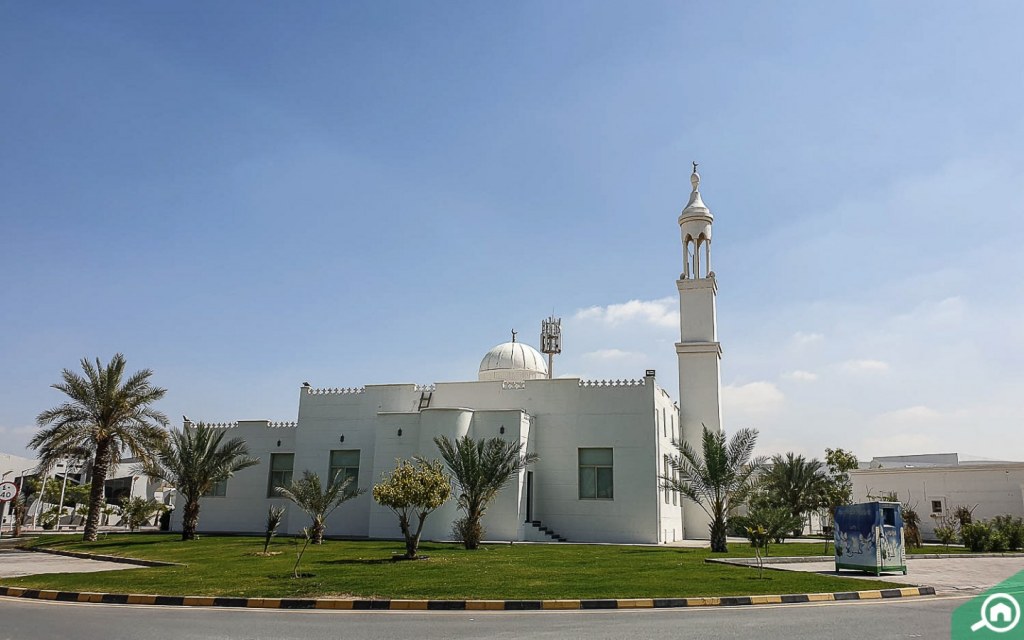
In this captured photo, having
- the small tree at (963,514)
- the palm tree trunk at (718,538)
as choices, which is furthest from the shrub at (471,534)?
the small tree at (963,514)

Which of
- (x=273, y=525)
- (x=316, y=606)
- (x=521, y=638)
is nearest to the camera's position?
(x=521, y=638)

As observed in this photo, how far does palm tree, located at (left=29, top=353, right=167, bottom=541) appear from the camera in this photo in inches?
1090

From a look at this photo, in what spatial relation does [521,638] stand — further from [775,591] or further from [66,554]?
[66,554]

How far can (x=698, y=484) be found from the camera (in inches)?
1043

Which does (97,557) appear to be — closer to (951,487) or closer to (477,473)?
(477,473)

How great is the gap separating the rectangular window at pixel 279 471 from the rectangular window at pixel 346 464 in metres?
2.98

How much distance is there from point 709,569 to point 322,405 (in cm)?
2137

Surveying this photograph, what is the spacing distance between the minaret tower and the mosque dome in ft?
22.9

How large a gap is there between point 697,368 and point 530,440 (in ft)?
32.4

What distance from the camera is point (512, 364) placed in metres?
35.8

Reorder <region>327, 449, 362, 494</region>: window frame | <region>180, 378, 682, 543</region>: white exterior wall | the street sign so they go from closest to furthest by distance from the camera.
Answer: the street sign < <region>180, 378, 682, 543</region>: white exterior wall < <region>327, 449, 362, 494</region>: window frame

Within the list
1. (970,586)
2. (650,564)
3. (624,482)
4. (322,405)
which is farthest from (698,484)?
(322,405)

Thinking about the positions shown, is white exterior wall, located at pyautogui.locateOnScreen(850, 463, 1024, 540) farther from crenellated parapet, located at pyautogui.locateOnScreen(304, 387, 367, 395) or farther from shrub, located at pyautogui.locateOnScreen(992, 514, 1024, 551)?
crenellated parapet, located at pyautogui.locateOnScreen(304, 387, 367, 395)

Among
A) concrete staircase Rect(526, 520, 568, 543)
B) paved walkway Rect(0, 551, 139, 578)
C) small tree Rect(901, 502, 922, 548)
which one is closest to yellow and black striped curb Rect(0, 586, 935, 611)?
paved walkway Rect(0, 551, 139, 578)
